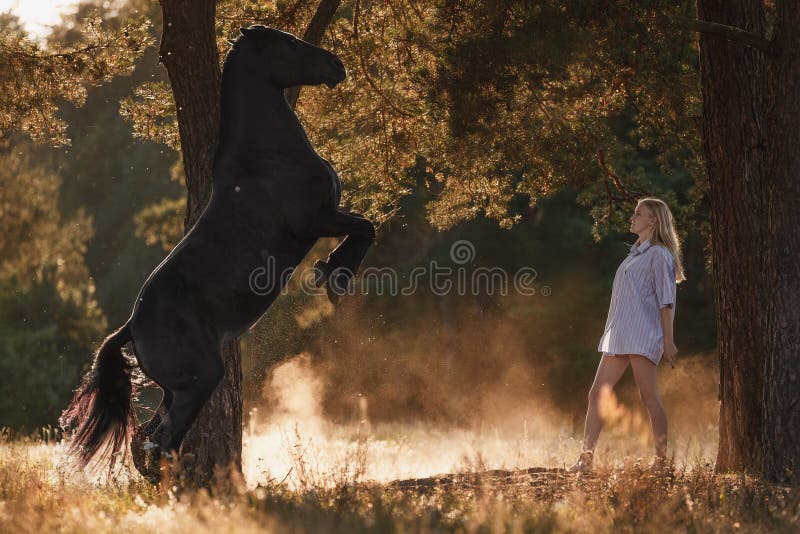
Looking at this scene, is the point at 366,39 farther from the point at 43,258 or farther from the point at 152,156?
the point at 152,156

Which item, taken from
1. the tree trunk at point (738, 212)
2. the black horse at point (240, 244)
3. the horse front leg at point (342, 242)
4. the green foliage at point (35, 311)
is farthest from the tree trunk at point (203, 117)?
the green foliage at point (35, 311)

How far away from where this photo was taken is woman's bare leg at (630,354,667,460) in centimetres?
776

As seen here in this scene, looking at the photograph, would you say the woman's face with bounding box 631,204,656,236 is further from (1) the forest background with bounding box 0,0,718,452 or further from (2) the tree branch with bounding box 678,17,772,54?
(2) the tree branch with bounding box 678,17,772,54

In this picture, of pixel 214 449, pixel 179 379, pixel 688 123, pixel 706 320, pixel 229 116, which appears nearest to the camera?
pixel 179 379

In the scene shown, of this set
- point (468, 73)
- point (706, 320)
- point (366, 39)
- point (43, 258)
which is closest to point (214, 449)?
point (468, 73)

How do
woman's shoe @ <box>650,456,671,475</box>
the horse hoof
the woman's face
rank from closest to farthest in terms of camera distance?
1. the horse hoof
2. woman's shoe @ <box>650,456,671,475</box>
3. the woman's face

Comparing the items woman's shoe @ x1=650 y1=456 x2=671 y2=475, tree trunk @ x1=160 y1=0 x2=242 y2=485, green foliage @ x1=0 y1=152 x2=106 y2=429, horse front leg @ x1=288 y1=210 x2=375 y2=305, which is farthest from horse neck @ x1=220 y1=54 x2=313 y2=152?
green foliage @ x1=0 y1=152 x2=106 y2=429

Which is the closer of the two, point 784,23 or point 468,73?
point 784,23

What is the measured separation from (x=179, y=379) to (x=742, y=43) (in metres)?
5.45

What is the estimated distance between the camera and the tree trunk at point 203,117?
26.2 feet

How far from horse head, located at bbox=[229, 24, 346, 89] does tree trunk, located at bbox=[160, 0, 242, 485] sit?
7.46 ft

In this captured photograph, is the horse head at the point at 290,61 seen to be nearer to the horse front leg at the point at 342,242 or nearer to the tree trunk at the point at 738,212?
the horse front leg at the point at 342,242

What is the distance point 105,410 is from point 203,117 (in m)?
3.14

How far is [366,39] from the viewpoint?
11.4m
